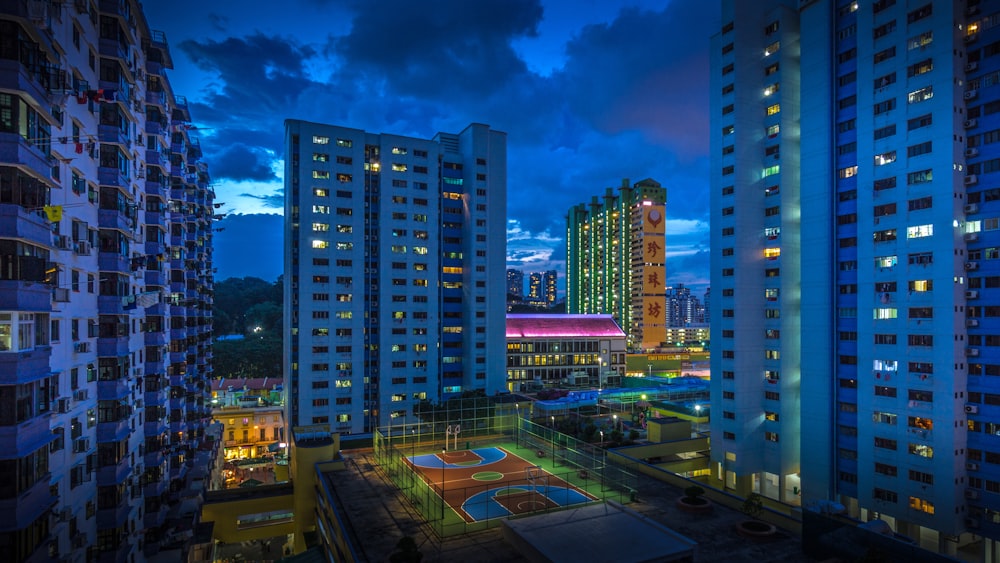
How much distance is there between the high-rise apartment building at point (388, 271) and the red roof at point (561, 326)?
1808 cm

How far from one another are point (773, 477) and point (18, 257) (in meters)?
54.1

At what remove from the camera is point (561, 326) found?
Answer: 96.8 metres

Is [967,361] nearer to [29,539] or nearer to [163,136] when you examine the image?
[29,539]

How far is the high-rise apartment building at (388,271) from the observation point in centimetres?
6644

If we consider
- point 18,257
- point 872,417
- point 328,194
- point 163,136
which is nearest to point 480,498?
point 18,257

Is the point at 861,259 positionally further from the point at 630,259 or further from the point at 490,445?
the point at 630,259

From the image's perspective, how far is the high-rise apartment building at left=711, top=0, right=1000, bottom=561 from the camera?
1446 inches

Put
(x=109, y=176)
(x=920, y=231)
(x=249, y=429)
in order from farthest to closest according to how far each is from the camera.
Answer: (x=249, y=429)
(x=920, y=231)
(x=109, y=176)

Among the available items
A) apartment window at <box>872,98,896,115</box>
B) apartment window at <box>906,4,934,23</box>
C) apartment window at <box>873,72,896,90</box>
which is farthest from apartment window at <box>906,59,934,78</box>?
apartment window at <box>906,4,934,23</box>

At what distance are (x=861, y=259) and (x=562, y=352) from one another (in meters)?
58.1

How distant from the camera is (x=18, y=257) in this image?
56.5 feet

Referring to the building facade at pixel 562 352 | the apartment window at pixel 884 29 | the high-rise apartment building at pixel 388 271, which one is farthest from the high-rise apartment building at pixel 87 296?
the building facade at pixel 562 352

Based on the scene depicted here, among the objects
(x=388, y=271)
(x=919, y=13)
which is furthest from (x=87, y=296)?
(x=919, y=13)

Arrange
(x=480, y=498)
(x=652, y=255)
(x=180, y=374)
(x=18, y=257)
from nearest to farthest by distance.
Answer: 1. (x=18, y=257)
2. (x=480, y=498)
3. (x=180, y=374)
4. (x=652, y=255)
